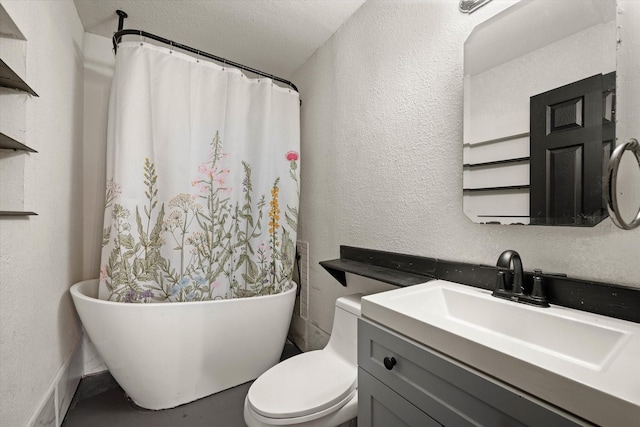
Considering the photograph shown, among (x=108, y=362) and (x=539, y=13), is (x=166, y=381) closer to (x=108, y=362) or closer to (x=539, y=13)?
(x=108, y=362)

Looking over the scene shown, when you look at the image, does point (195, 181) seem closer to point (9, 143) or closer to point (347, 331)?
point (9, 143)

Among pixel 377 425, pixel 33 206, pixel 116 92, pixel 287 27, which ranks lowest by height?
pixel 377 425

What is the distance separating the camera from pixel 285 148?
1.91m

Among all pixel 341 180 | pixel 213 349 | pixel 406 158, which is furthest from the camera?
Result: pixel 341 180

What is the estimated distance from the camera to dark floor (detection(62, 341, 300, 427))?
4.63 ft

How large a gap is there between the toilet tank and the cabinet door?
376mm

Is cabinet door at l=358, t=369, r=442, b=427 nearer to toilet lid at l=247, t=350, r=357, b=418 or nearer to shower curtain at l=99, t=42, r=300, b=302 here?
toilet lid at l=247, t=350, r=357, b=418

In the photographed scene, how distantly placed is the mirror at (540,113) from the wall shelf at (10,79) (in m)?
1.55

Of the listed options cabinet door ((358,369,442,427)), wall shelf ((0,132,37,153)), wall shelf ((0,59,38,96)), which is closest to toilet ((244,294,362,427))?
cabinet door ((358,369,442,427))

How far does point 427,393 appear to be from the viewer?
0.68 m

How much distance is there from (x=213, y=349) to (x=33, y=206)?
1.08 meters

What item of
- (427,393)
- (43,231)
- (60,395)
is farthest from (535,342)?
(60,395)

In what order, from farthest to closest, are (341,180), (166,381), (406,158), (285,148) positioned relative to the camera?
(285,148)
(341,180)
(166,381)
(406,158)

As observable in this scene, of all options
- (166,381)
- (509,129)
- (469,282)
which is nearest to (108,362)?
(166,381)
